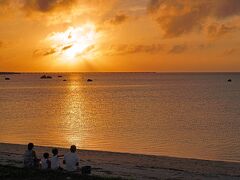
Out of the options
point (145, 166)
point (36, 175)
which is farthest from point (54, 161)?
point (145, 166)

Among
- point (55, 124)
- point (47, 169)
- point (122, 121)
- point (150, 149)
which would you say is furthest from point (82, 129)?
point (47, 169)

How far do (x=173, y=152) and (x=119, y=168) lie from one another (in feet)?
30.0

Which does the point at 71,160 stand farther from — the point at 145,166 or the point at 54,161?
the point at 145,166

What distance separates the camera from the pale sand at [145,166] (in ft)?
67.0

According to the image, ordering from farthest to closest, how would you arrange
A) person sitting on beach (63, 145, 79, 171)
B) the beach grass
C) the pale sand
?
the pale sand
person sitting on beach (63, 145, 79, 171)
the beach grass

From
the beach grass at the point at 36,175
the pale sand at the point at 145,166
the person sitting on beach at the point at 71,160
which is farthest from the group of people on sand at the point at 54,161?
the pale sand at the point at 145,166

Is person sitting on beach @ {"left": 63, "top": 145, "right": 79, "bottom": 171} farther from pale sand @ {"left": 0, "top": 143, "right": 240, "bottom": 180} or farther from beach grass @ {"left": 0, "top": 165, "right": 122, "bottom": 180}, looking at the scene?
pale sand @ {"left": 0, "top": 143, "right": 240, "bottom": 180}

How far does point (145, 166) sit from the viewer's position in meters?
23.0

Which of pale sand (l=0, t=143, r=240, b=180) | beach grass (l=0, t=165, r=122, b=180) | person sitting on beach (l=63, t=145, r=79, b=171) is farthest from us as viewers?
pale sand (l=0, t=143, r=240, b=180)

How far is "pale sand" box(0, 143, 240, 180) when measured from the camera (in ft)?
67.0

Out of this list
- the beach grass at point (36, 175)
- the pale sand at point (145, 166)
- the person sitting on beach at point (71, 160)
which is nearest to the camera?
the beach grass at point (36, 175)

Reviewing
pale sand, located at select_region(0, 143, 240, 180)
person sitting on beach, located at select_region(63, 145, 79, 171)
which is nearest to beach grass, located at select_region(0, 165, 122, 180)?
person sitting on beach, located at select_region(63, 145, 79, 171)

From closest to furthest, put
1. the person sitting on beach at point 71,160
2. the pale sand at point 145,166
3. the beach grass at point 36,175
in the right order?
the beach grass at point 36,175
the person sitting on beach at point 71,160
the pale sand at point 145,166

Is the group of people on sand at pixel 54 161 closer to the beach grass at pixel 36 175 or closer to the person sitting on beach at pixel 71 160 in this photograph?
the person sitting on beach at pixel 71 160
